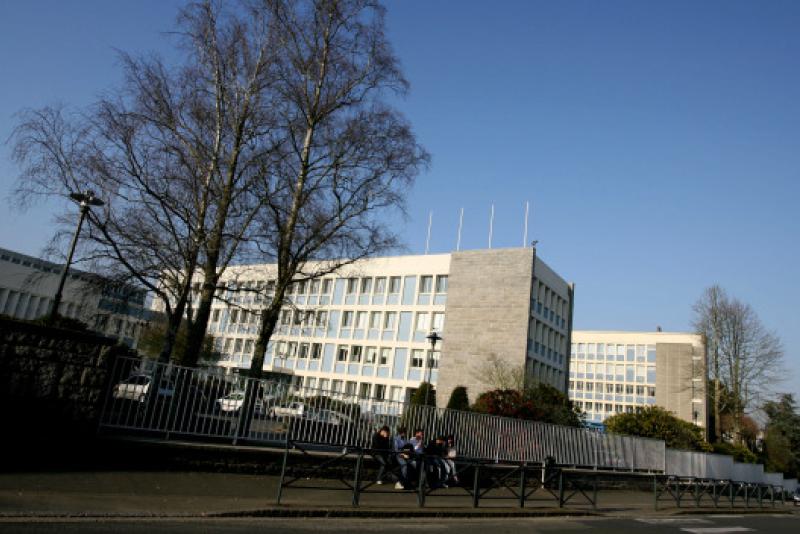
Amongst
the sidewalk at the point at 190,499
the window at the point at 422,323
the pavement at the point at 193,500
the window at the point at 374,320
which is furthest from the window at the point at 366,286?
the sidewalk at the point at 190,499

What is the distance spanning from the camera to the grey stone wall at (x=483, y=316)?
1623 inches

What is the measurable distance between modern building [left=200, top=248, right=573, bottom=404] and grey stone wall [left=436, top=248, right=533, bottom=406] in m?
0.08

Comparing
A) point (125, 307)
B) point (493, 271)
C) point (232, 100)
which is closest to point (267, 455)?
point (125, 307)

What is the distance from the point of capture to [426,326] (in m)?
46.6

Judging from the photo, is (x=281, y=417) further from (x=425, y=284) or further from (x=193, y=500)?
(x=425, y=284)

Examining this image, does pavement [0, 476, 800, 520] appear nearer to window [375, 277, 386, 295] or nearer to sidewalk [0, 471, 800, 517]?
sidewalk [0, 471, 800, 517]

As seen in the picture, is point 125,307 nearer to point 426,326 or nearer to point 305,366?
point 426,326

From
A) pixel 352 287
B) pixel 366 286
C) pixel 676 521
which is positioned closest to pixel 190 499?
pixel 676 521

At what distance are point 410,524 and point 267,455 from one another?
12.1ft

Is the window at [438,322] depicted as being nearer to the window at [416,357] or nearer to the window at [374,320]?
the window at [416,357]

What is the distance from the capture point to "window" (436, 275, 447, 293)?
4659 centimetres

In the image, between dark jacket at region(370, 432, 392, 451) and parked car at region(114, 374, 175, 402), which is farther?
dark jacket at region(370, 432, 392, 451)

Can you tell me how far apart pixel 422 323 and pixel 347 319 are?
8561 mm

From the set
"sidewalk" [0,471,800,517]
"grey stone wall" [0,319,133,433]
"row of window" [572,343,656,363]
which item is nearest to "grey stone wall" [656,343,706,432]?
"row of window" [572,343,656,363]
